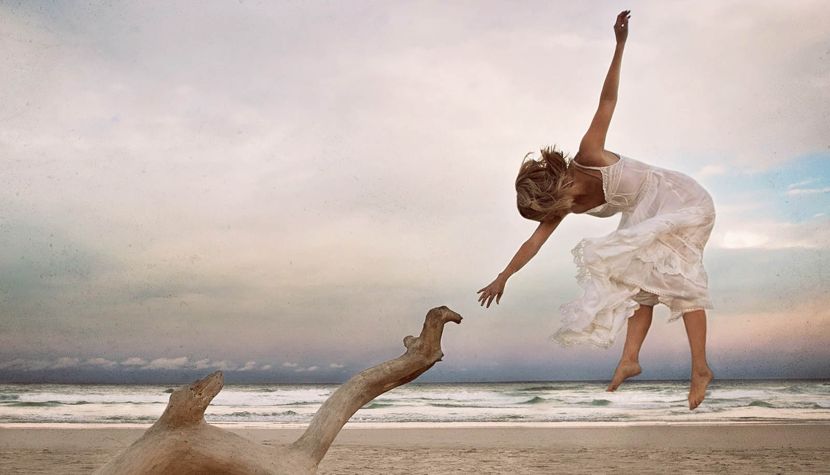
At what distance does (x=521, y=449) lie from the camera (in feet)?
29.6

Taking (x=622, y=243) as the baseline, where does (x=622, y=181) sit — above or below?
above

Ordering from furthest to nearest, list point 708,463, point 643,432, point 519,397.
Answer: point 519,397 → point 643,432 → point 708,463

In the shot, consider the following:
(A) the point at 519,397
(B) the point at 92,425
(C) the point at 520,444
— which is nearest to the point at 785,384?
(A) the point at 519,397

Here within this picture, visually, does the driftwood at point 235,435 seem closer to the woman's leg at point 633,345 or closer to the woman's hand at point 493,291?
the woman's hand at point 493,291

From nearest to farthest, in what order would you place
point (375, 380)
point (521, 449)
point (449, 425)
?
point (375, 380) → point (521, 449) → point (449, 425)

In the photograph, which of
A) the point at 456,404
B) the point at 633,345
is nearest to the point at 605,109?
the point at 633,345

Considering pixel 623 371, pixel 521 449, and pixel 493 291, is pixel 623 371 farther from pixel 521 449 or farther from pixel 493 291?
pixel 521 449

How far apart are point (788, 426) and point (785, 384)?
7.55 metres

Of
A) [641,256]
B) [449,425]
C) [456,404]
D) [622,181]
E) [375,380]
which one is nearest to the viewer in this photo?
[641,256]

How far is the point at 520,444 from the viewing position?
946 centimetres

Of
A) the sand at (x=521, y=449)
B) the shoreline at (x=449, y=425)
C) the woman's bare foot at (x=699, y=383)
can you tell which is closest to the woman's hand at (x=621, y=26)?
the woman's bare foot at (x=699, y=383)

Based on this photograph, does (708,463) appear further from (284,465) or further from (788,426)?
(284,465)

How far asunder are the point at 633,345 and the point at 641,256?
354mm

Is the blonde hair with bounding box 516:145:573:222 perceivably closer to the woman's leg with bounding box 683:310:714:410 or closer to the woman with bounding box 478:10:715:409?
the woman with bounding box 478:10:715:409
